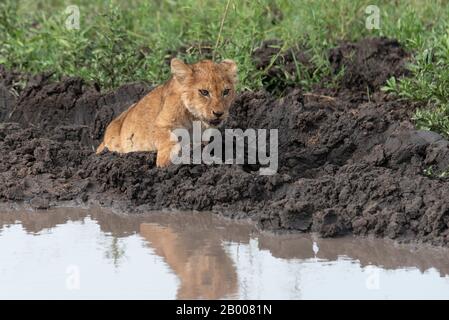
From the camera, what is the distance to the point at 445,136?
9.95 m

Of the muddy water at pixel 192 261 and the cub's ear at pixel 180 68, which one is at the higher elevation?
the cub's ear at pixel 180 68

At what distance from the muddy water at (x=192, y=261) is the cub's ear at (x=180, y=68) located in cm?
126

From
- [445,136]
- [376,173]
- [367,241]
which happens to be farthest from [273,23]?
[367,241]

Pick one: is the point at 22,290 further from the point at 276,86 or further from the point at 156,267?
the point at 276,86

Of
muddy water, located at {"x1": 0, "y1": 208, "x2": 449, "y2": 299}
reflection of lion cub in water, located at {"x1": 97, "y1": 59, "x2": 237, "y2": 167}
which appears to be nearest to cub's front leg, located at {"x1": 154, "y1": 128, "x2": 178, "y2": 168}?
reflection of lion cub in water, located at {"x1": 97, "y1": 59, "x2": 237, "y2": 167}

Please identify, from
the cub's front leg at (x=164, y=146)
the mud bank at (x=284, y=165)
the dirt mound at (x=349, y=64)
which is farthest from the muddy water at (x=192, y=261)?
the dirt mound at (x=349, y=64)

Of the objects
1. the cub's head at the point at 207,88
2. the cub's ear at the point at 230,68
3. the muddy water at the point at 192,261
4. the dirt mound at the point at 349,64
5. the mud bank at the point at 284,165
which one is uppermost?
the dirt mound at the point at 349,64

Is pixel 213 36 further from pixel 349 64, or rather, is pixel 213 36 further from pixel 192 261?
pixel 192 261

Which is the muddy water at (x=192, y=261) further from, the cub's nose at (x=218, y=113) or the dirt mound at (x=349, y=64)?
the dirt mound at (x=349, y=64)

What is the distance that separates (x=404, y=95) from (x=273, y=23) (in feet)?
9.17

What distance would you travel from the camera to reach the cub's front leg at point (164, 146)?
9.56 m

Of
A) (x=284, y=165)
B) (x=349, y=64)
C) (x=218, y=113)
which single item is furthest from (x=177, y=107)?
(x=349, y=64)

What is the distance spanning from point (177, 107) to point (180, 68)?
316 mm
